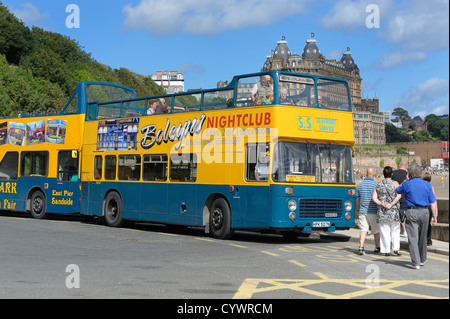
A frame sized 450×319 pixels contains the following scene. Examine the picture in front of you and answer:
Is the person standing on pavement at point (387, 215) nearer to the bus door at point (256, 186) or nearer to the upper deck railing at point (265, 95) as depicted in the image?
the bus door at point (256, 186)

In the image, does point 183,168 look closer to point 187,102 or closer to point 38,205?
point 187,102

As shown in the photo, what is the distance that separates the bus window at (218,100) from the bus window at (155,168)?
2238mm

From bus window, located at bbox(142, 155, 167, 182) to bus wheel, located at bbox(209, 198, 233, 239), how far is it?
7.82ft

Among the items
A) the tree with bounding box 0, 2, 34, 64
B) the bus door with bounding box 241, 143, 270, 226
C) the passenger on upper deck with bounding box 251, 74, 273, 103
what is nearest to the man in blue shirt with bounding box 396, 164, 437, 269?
the bus door with bounding box 241, 143, 270, 226

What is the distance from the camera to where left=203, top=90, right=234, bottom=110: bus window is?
16953 mm

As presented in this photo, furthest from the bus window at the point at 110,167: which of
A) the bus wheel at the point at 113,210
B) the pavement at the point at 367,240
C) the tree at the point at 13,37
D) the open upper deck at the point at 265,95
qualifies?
the tree at the point at 13,37

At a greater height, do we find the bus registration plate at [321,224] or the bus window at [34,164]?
the bus window at [34,164]

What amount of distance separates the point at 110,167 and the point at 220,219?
567cm

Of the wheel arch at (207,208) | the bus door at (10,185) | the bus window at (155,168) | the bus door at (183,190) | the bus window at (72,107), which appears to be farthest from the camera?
the bus door at (10,185)

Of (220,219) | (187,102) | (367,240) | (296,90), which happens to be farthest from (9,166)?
(367,240)

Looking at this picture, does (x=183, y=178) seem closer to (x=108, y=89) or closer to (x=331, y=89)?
(x=331, y=89)

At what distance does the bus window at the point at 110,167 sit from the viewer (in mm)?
21125

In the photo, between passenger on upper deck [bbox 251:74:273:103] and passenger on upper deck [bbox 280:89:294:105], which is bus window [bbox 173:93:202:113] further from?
passenger on upper deck [bbox 280:89:294:105]

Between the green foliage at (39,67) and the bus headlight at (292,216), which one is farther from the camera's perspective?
the green foliage at (39,67)
